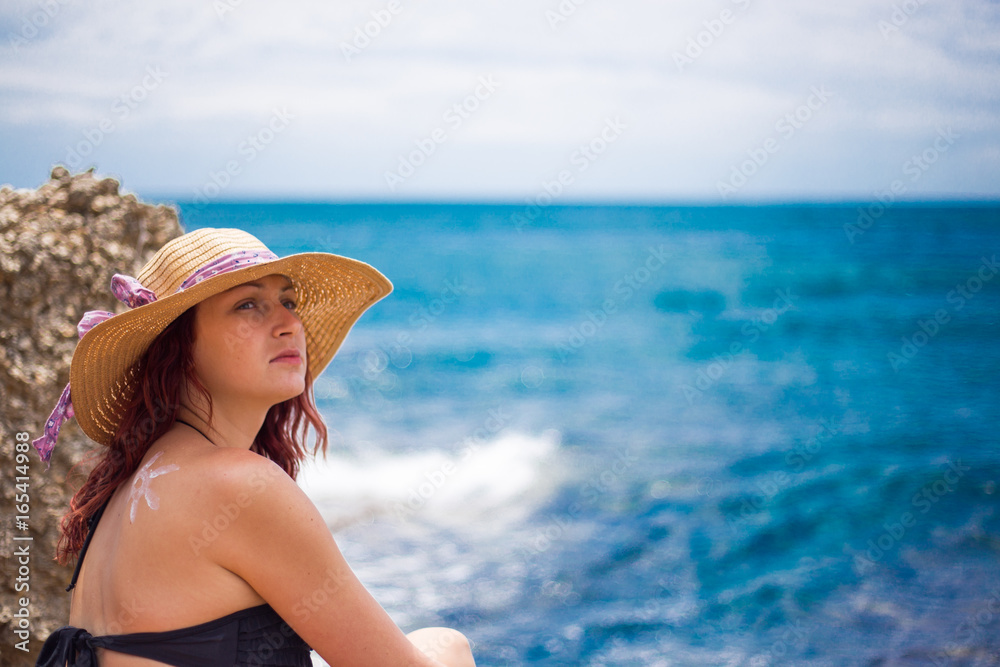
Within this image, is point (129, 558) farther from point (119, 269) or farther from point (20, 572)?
point (119, 269)

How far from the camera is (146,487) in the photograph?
1.65m

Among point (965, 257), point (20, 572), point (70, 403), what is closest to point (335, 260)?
point (70, 403)

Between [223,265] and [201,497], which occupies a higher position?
[223,265]

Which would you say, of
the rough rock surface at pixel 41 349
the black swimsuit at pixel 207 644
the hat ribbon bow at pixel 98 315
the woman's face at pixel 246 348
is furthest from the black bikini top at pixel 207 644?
the rough rock surface at pixel 41 349

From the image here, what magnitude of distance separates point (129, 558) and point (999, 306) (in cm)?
2976

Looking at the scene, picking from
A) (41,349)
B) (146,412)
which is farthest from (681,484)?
(146,412)

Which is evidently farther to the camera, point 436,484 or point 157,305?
point 436,484

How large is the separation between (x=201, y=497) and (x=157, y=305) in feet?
1.45

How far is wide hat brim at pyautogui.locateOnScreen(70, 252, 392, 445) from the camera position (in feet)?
5.79

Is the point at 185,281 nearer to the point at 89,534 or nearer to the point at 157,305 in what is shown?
the point at 157,305

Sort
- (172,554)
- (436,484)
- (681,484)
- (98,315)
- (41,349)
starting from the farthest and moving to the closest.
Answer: (681,484) → (436,484) → (41,349) → (98,315) → (172,554)

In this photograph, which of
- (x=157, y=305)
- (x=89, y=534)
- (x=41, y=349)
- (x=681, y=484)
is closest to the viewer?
(x=157, y=305)

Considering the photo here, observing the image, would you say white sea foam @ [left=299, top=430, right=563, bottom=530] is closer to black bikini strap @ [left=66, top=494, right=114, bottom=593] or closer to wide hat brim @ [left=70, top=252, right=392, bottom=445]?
wide hat brim @ [left=70, top=252, right=392, bottom=445]

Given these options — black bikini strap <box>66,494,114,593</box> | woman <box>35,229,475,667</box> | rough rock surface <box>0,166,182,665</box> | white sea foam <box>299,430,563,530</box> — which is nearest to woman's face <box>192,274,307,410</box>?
woman <box>35,229,475,667</box>
